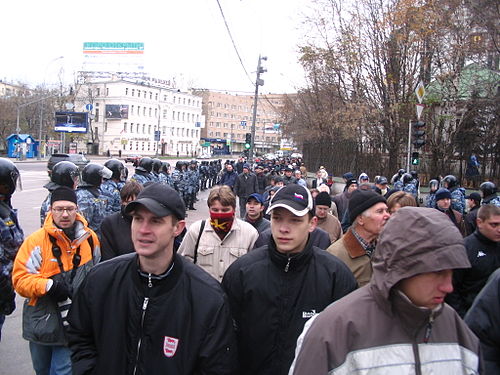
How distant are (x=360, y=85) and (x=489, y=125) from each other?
6.65 meters

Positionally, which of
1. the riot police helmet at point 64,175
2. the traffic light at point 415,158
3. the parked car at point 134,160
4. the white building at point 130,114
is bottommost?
the parked car at point 134,160

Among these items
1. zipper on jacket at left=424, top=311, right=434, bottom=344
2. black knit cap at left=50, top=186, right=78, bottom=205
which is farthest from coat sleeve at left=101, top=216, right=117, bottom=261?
zipper on jacket at left=424, top=311, right=434, bottom=344

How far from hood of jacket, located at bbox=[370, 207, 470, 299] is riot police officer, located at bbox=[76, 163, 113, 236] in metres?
4.55

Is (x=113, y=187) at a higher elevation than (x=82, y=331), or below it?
higher

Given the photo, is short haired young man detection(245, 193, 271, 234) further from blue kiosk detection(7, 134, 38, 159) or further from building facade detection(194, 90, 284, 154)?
building facade detection(194, 90, 284, 154)

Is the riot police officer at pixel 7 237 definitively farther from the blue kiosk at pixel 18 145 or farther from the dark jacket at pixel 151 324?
the blue kiosk at pixel 18 145

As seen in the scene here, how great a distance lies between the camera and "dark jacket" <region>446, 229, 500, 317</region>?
432 centimetres

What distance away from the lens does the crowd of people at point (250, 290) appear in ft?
5.90

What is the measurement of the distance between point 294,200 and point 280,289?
1.88 feet

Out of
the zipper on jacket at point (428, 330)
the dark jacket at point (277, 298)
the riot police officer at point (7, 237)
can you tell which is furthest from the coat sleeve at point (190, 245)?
the zipper on jacket at point (428, 330)

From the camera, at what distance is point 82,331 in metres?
2.50

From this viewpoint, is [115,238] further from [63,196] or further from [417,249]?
[417,249]

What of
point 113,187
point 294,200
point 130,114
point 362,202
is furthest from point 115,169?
point 130,114

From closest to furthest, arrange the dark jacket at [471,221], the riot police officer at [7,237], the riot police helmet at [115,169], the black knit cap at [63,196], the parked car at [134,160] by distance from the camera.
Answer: the riot police officer at [7,237] → the black knit cap at [63,196] → the dark jacket at [471,221] → the riot police helmet at [115,169] → the parked car at [134,160]
